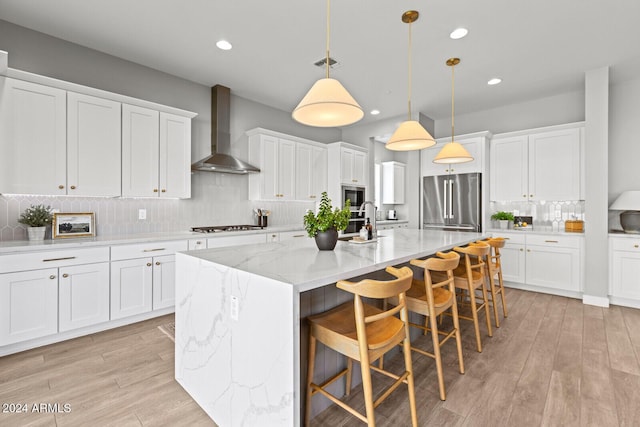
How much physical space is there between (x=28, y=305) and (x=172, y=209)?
5.67 feet

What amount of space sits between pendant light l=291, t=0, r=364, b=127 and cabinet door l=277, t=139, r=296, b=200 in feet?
8.64

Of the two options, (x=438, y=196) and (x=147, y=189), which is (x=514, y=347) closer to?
(x=438, y=196)

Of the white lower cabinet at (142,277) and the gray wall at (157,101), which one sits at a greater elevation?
the gray wall at (157,101)

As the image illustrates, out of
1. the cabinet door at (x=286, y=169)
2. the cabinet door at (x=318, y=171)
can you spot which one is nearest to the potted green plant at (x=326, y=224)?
the cabinet door at (x=286, y=169)

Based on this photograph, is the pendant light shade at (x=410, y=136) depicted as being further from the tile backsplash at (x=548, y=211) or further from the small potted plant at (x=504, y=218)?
the tile backsplash at (x=548, y=211)

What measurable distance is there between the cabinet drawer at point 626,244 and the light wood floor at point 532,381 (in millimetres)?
939

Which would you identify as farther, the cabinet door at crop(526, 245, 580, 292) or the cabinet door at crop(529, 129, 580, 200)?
the cabinet door at crop(529, 129, 580, 200)

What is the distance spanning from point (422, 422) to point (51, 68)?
14.7 ft

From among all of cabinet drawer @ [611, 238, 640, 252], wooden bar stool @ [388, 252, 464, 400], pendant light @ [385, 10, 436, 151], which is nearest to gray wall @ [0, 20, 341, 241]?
pendant light @ [385, 10, 436, 151]

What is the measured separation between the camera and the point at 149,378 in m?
2.18

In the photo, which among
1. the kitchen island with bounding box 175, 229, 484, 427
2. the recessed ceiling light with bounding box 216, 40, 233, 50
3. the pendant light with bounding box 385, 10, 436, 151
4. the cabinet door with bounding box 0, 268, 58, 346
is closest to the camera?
the kitchen island with bounding box 175, 229, 484, 427

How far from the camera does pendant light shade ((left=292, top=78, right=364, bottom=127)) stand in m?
1.89

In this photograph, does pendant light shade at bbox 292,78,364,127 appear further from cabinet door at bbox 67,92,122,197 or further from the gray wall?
the gray wall

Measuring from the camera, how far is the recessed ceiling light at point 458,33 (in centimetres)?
295
